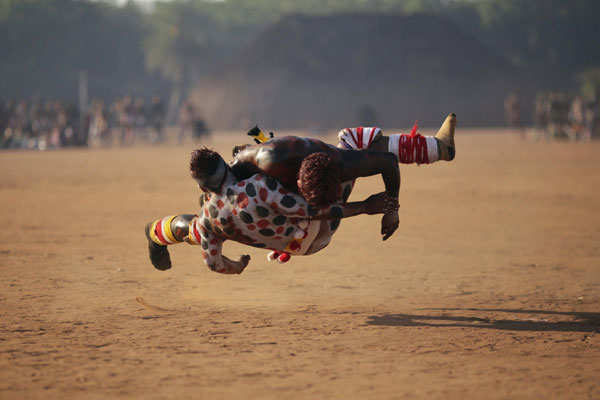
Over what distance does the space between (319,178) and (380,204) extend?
53 centimetres

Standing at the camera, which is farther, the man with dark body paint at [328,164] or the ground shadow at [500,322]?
the ground shadow at [500,322]

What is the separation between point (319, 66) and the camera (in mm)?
65000

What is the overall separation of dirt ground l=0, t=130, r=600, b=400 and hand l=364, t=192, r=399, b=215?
0.82 meters

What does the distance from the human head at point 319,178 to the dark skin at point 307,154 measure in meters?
0.18

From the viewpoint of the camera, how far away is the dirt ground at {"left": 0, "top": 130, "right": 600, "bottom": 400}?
4113 mm

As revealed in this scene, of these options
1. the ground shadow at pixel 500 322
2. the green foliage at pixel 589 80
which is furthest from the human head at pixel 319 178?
the green foliage at pixel 589 80

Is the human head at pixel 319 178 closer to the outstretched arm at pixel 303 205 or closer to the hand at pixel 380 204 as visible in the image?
the outstretched arm at pixel 303 205

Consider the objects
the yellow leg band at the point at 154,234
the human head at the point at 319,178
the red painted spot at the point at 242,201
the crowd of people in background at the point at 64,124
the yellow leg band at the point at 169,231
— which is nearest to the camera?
the human head at the point at 319,178

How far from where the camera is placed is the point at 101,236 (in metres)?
9.59

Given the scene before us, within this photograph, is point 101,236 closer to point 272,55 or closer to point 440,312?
point 440,312

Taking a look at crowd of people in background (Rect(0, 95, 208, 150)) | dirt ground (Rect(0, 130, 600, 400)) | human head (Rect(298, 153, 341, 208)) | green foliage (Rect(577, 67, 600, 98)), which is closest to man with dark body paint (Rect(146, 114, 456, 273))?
human head (Rect(298, 153, 341, 208))

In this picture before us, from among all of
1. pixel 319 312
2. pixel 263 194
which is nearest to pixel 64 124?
pixel 319 312

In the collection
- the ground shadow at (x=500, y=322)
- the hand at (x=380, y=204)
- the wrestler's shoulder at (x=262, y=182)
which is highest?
the wrestler's shoulder at (x=262, y=182)

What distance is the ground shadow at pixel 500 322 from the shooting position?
5348 millimetres
